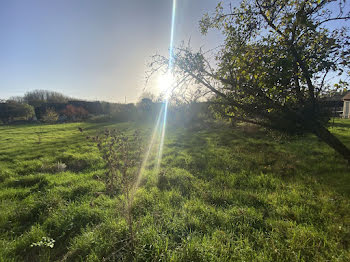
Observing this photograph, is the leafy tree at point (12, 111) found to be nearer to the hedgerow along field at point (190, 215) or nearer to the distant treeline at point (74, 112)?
the distant treeline at point (74, 112)

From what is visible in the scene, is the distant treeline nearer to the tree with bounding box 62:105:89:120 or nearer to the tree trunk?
the tree with bounding box 62:105:89:120

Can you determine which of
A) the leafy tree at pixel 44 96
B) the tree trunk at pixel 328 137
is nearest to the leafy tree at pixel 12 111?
the leafy tree at pixel 44 96

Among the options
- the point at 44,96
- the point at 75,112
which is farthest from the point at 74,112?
the point at 44,96

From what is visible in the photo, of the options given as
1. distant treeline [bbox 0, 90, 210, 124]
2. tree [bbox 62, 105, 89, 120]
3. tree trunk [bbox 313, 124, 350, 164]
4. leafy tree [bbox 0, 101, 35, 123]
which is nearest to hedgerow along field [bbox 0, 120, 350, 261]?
tree trunk [bbox 313, 124, 350, 164]

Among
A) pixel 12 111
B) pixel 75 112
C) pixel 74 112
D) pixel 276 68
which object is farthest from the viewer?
pixel 75 112

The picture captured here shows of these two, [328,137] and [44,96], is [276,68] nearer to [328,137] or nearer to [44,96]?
[328,137]

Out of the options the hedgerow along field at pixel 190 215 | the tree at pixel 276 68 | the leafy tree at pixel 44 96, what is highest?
the leafy tree at pixel 44 96

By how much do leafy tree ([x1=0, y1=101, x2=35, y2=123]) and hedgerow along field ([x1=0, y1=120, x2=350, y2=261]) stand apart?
109 feet

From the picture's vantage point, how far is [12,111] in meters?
28.3

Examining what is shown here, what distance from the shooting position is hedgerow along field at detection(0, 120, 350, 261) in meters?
2.13

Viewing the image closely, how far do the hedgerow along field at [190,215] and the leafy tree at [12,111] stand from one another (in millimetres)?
33168

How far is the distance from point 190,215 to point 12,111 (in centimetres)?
3909

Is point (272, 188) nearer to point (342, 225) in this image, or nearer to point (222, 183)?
point (222, 183)

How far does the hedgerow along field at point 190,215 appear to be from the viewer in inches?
84.0
